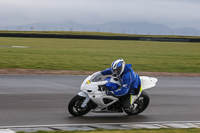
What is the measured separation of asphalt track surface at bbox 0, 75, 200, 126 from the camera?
8469mm

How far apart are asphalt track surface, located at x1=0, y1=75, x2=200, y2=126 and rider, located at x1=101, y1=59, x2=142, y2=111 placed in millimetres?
468

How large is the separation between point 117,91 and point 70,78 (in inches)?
318

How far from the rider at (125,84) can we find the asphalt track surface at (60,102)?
468 millimetres

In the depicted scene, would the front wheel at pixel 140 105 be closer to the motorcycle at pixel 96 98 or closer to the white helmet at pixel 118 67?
the motorcycle at pixel 96 98

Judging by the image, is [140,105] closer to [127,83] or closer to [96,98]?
[127,83]

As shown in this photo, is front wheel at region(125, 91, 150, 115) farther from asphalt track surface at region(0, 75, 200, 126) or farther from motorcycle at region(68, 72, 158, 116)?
motorcycle at region(68, 72, 158, 116)

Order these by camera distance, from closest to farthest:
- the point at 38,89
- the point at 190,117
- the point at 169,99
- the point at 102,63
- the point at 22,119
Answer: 1. the point at 22,119
2. the point at 190,117
3. the point at 169,99
4. the point at 38,89
5. the point at 102,63

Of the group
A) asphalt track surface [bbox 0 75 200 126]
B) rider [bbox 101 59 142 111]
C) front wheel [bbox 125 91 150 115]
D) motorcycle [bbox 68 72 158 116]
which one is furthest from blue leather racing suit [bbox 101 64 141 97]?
asphalt track surface [bbox 0 75 200 126]

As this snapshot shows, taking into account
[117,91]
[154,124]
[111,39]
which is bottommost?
[154,124]

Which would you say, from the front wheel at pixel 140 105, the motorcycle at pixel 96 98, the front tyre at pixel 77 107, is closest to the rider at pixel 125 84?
the motorcycle at pixel 96 98

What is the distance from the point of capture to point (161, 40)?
5572 centimetres

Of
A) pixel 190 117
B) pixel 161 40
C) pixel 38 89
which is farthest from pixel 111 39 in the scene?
pixel 190 117

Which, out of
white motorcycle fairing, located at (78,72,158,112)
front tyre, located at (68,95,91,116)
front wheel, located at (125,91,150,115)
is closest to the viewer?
white motorcycle fairing, located at (78,72,158,112)

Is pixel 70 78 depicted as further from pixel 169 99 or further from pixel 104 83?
pixel 104 83
